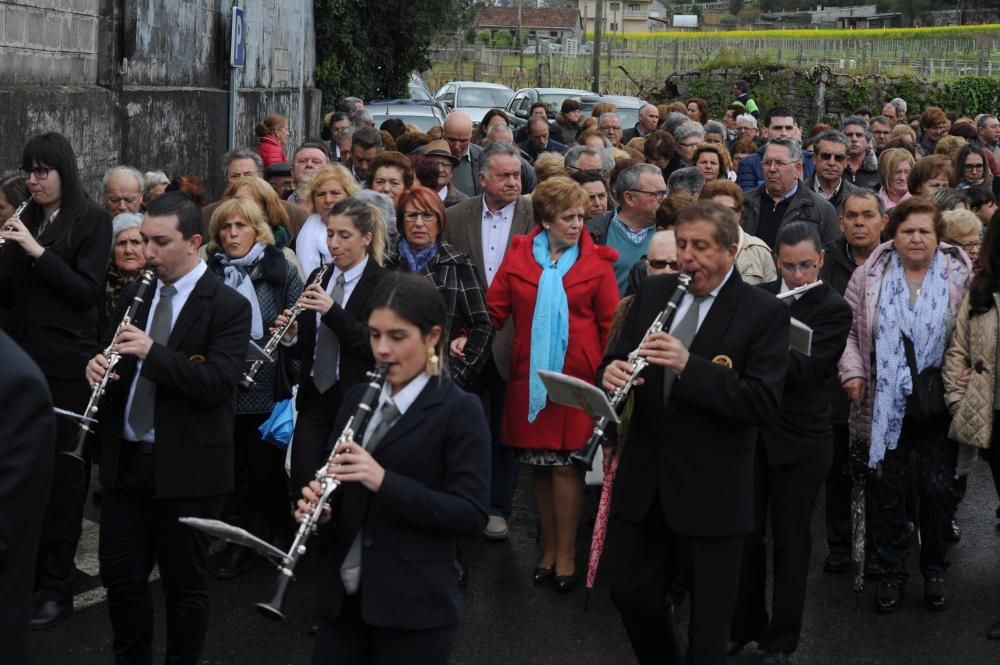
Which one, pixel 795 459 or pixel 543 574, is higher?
pixel 795 459

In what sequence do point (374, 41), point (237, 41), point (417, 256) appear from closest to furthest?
point (417, 256) < point (237, 41) < point (374, 41)

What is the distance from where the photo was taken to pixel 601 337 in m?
7.78

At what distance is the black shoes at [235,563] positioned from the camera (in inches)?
301

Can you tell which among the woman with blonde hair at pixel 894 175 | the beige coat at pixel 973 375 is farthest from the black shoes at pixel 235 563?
the woman with blonde hair at pixel 894 175

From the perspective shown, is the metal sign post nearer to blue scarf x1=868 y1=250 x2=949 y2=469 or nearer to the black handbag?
blue scarf x1=868 y1=250 x2=949 y2=469

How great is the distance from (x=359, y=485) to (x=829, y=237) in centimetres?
597

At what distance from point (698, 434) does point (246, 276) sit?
9.33 feet

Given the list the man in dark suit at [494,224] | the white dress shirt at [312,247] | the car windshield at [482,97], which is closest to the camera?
the white dress shirt at [312,247]

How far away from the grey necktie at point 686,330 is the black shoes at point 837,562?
3.08 metres

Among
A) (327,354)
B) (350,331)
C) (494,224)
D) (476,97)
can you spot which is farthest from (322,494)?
(476,97)

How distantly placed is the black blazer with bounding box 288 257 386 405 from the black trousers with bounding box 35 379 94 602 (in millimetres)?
1045

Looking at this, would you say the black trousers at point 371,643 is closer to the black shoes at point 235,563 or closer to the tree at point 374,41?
the black shoes at point 235,563

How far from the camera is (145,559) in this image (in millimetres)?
5672

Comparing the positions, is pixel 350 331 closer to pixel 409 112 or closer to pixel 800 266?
pixel 800 266
